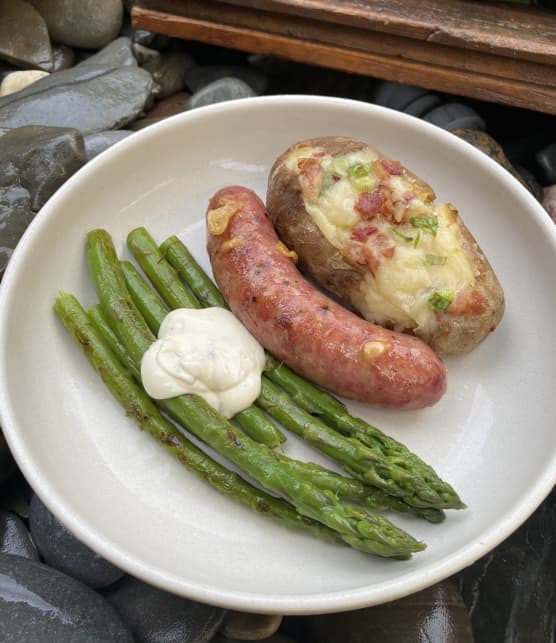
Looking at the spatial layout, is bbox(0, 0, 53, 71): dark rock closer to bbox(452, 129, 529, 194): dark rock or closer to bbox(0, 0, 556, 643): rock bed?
bbox(0, 0, 556, 643): rock bed

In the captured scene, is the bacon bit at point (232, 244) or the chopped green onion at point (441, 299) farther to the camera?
the bacon bit at point (232, 244)

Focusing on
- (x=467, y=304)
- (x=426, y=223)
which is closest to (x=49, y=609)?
(x=467, y=304)

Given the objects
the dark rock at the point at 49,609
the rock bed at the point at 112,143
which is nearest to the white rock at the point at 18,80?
the rock bed at the point at 112,143

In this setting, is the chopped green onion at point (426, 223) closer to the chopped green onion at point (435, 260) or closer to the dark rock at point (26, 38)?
the chopped green onion at point (435, 260)

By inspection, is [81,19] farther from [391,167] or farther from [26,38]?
[391,167]

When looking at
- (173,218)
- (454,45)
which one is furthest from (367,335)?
(454,45)
